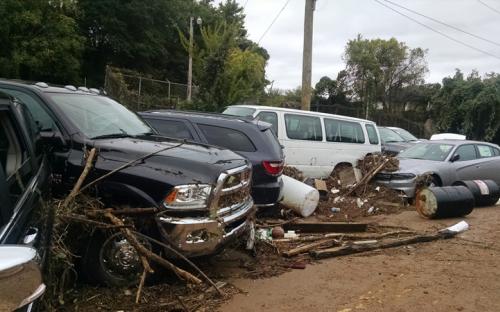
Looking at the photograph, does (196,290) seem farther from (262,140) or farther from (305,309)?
(262,140)

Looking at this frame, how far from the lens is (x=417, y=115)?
3912cm

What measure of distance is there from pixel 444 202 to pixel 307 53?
8.10 meters

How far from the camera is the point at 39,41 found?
30406 mm

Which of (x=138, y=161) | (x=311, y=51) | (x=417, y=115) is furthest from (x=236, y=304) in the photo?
(x=417, y=115)

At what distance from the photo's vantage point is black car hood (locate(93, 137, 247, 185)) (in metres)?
4.93

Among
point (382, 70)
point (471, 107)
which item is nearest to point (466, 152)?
point (471, 107)

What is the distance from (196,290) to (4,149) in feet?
7.72

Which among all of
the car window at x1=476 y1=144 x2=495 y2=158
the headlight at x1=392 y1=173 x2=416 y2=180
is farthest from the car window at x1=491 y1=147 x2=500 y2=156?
the headlight at x1=392 y1=173 x2=416 y2=180

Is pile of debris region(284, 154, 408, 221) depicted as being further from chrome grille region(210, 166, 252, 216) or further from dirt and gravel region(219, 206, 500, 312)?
chrome grille region(210, 166, 252, 216)

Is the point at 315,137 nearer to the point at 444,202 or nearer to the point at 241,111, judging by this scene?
the point at 241,111

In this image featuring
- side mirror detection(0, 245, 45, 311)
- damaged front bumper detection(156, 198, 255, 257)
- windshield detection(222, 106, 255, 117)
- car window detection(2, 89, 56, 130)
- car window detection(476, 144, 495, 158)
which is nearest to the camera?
side mirror detection(0, 245, 45, 311)

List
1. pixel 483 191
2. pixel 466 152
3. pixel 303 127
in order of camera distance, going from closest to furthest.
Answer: pixel 483 191 → pixel 303 127 → pixel 466 152

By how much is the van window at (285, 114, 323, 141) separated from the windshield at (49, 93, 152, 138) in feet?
17.3

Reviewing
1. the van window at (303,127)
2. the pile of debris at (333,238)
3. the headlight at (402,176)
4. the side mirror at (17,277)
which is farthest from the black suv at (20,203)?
the headlight at (402,176)
